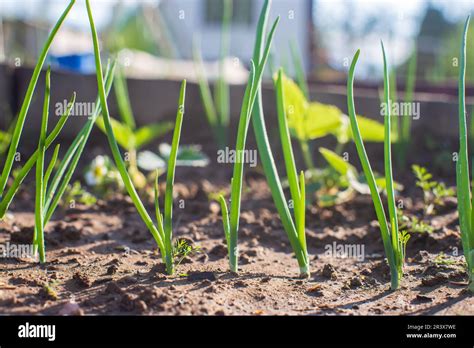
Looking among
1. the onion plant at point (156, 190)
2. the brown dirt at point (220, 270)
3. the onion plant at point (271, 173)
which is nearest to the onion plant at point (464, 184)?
the brown dirt at point (220, 270)

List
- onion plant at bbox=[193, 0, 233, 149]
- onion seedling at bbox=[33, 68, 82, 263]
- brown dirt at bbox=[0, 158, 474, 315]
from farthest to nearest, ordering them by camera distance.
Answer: onion plant at bbox=[193, 0, 233, 149] < onion seedling at bbox=[33, 68, 82, 263] < brown dirt at bbox=[0, 158, 474, 315]

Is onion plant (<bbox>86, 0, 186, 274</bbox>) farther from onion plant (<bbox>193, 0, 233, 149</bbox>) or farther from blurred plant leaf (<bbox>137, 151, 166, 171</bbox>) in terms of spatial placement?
onion plant (<bbox>193, 0, 233, 149</bbox>)

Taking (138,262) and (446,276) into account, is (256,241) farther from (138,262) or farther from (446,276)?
(446,276)

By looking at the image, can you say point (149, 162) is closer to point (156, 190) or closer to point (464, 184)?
point (156, 190)

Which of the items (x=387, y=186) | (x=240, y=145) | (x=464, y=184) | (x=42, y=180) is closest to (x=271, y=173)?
(x=240, y=145)

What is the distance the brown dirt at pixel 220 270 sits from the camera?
1319mm

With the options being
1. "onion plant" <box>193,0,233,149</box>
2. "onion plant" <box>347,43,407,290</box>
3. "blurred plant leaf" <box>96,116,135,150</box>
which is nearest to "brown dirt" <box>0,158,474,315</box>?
"onion plant" <box>347,43,407,290</box>

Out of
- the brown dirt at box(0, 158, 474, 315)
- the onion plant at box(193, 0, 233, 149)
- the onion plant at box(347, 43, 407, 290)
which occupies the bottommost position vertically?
the brown dirt at box(0, 158, 474, 315)

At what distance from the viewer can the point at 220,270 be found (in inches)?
62.3

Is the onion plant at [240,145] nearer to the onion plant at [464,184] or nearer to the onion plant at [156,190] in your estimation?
the onion plant at [156,190]

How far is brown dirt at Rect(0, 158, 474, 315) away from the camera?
1.32 metres

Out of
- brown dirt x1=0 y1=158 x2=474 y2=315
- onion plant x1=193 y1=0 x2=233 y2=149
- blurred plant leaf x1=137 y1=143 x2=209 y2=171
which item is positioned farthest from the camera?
onion plant x1=193 y1=0 x2=233 y2=149
